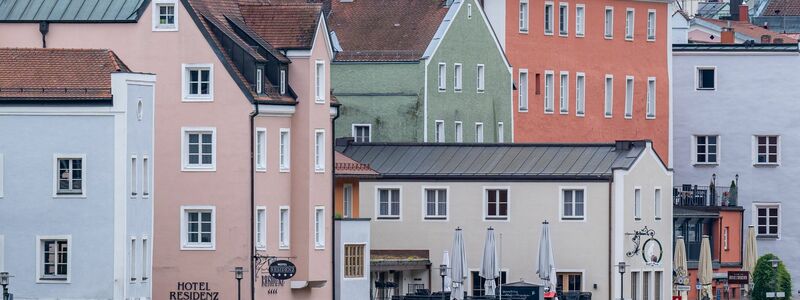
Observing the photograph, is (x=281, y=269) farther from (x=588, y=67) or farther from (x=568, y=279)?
(x=588, y=67)

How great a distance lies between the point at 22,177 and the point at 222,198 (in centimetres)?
1064

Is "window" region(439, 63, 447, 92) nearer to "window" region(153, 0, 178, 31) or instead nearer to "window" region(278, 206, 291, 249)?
"window" region(278, 206, 291, 249)

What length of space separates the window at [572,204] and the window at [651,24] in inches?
1261

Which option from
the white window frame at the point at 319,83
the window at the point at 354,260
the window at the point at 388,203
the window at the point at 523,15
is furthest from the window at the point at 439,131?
the white window frame at the point at 319,83

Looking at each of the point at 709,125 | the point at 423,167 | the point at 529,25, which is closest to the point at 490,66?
the point at 529,25

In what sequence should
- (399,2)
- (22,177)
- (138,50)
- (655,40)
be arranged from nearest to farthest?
(22,177) < (138,50) < (399,2) < (655,40)

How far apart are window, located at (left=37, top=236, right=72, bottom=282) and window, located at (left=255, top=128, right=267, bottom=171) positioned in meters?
11.3

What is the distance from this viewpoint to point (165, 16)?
107188 mm

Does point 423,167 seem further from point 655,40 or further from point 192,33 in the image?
point 655,40

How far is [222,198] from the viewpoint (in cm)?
10719

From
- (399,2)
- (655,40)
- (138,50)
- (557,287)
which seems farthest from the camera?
(655,40)

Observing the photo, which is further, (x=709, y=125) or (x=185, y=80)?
(x=709, y=125)

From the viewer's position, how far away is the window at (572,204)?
123 m

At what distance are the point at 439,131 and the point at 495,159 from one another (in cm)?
934
